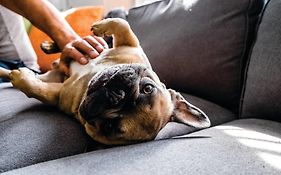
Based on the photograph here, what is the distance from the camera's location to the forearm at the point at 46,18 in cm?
133

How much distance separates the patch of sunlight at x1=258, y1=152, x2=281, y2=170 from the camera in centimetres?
73

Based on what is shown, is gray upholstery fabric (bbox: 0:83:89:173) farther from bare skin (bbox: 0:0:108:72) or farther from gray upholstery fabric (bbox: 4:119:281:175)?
bare skin (bbox: 0:0:108:72)

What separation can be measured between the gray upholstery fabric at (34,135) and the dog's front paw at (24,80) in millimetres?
46

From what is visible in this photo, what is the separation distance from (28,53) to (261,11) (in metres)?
1.00

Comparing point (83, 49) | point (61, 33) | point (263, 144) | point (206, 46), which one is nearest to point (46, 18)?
point (61, 33)

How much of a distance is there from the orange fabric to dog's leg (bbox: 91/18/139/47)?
0.84 m

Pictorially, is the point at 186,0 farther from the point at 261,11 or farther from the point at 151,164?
the point at 151,164

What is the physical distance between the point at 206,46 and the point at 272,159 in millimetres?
649

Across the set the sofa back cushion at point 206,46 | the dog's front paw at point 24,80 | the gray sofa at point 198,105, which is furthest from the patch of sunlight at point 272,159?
the dog's front paw at point 24,80

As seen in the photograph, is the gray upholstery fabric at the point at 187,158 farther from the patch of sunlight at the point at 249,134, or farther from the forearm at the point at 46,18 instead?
the forearm at the point at 46,18

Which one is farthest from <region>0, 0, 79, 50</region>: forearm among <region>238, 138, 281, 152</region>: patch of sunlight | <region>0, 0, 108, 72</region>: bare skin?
<region>238, 138, 281, 152</region>: patch of sunlight

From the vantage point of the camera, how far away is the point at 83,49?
1.16 m

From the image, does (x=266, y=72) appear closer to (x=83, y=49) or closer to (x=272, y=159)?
(x=272, y=159)

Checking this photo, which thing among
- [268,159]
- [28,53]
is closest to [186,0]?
[28,53]
